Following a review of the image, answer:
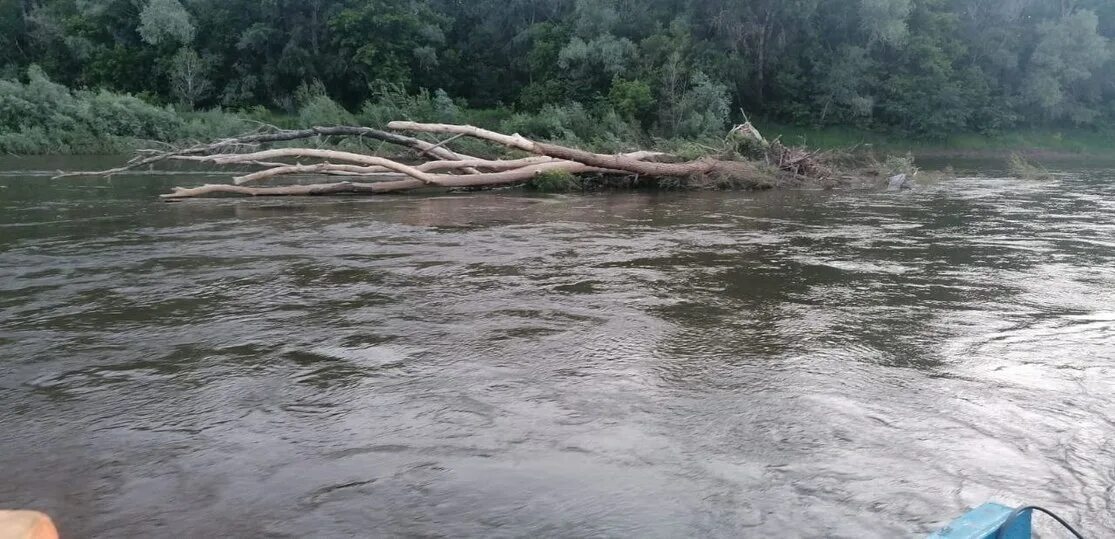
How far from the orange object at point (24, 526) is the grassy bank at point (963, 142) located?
41.9 metres

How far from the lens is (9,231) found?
10312 millimetres

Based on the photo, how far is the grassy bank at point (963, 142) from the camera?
41844 millimetres

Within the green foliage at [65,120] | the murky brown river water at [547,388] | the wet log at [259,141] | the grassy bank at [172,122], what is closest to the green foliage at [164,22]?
the grassy bank at [172,122]

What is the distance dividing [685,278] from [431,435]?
4.24 m

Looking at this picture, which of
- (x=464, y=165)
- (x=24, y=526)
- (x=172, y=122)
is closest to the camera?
(x=24, y=526)

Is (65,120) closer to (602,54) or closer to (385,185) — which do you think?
(385,185)

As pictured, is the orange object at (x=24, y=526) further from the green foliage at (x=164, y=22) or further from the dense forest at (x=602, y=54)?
the green foliage at (x=164, y=22)

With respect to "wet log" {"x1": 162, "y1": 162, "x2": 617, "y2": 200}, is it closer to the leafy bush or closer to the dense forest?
the leafy bush

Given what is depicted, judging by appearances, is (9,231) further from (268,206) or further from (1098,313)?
(1098,313)

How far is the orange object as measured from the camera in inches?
83.7

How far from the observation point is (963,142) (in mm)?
43031

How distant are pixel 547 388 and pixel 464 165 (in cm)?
1145

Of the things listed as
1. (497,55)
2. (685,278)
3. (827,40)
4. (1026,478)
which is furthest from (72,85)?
(1026,478)

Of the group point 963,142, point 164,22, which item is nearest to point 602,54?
point 963,142
